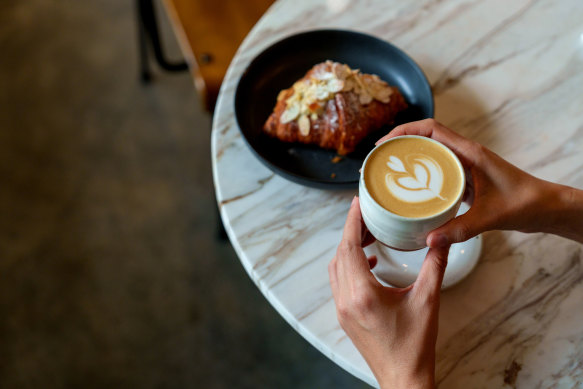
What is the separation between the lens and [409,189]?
65cm

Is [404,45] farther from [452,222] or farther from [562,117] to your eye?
[452,222]

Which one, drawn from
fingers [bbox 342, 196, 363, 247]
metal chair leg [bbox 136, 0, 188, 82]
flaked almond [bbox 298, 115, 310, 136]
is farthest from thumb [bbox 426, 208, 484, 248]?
metal chair leg [bbox 136, 0, 188, 82]

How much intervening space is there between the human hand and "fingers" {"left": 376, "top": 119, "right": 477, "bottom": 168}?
154 mm

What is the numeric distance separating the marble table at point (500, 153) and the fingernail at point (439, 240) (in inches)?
7.2

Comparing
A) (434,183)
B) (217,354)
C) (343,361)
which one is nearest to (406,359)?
(343,361)

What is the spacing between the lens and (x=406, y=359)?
65cm

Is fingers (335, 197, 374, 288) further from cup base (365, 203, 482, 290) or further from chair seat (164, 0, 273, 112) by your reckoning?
chair seat (164, 0, 273, 112)

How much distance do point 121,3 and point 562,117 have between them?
6.76 ft

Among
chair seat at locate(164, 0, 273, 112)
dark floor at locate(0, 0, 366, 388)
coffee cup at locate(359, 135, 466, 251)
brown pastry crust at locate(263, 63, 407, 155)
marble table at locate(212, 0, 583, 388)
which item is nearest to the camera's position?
coffee cup at locate(359, 135, 466, 251)

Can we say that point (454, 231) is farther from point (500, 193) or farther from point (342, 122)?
point (342, 122)

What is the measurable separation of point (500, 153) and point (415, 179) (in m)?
0.37

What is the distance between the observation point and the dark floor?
1.51 m

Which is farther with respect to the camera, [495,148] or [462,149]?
[495,148]

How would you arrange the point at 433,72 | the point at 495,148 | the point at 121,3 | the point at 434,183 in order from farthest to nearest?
1. the point at 121,3
2. the point at 433,72
3. the point at 495,148
4. the point at 434,183
